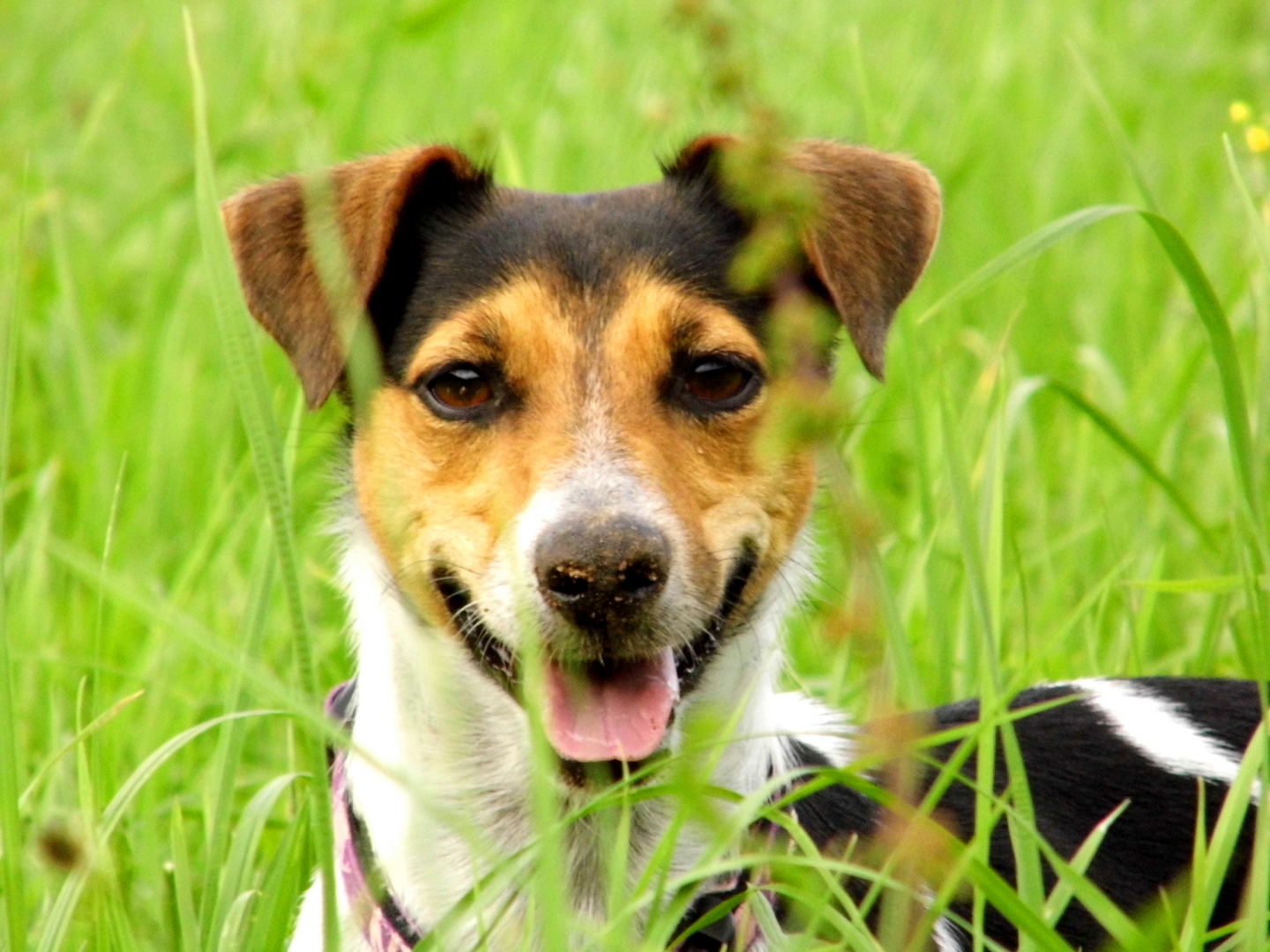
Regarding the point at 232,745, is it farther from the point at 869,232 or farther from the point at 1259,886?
the point at 869,232

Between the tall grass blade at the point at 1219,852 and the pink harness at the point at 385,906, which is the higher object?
the tall grass blade at the point at 1219,852

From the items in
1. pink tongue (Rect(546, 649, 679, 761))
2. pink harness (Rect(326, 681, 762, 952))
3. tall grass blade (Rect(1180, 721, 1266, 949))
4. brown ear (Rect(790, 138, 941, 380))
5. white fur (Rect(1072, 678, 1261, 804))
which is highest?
brown ear (Rect(790, 138, 941, 380))

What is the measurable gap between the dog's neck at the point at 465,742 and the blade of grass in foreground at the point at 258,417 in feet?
2.89

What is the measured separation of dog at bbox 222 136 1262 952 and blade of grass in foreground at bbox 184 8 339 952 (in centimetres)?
72

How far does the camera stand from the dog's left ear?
3.32 metres

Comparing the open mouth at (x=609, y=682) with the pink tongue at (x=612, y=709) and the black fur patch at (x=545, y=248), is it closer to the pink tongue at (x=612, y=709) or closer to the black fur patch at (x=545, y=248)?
the pink tongue at (x=612, y=709)

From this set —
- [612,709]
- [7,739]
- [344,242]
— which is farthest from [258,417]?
[344,242]

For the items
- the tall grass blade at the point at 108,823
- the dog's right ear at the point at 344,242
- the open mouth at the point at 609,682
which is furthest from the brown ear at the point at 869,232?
the tall grass blade at the point at 108,823

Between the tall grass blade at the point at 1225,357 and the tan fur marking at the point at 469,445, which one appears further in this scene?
the tan fur marking at the point at 469,445

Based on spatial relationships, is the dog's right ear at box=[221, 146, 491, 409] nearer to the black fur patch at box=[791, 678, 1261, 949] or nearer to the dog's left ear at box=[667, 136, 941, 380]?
the dog's left ear at box=[667, 136, 941, 380]

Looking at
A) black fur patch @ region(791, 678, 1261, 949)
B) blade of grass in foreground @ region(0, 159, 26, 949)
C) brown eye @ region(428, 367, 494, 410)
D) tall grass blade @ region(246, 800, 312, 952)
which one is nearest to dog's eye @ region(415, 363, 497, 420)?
brown eye @ region(428, 367, 494, 410)

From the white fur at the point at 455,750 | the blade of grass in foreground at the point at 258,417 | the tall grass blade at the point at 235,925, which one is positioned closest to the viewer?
the blade of grass in foreground at the point at 258,417

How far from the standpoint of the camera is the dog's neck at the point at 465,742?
3041 mm

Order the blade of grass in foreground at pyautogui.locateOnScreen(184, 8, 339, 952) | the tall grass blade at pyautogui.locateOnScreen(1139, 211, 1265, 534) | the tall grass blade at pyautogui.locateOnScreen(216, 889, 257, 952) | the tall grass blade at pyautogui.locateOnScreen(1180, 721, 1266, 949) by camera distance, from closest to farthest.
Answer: the blade of grass in foreground at pyautogui.locateOnScreen(184, 8, 339, 952) → the tall grass blade at pyautogui.locateOnScreen(1180, 721, 1266, 949) → the tall grass blade at pyautogui.locateOnScreen(1139, 211, 1265, 534) → the tall grass blade at pyautogui.locateOnScreen(216, 889, 257, 952)
